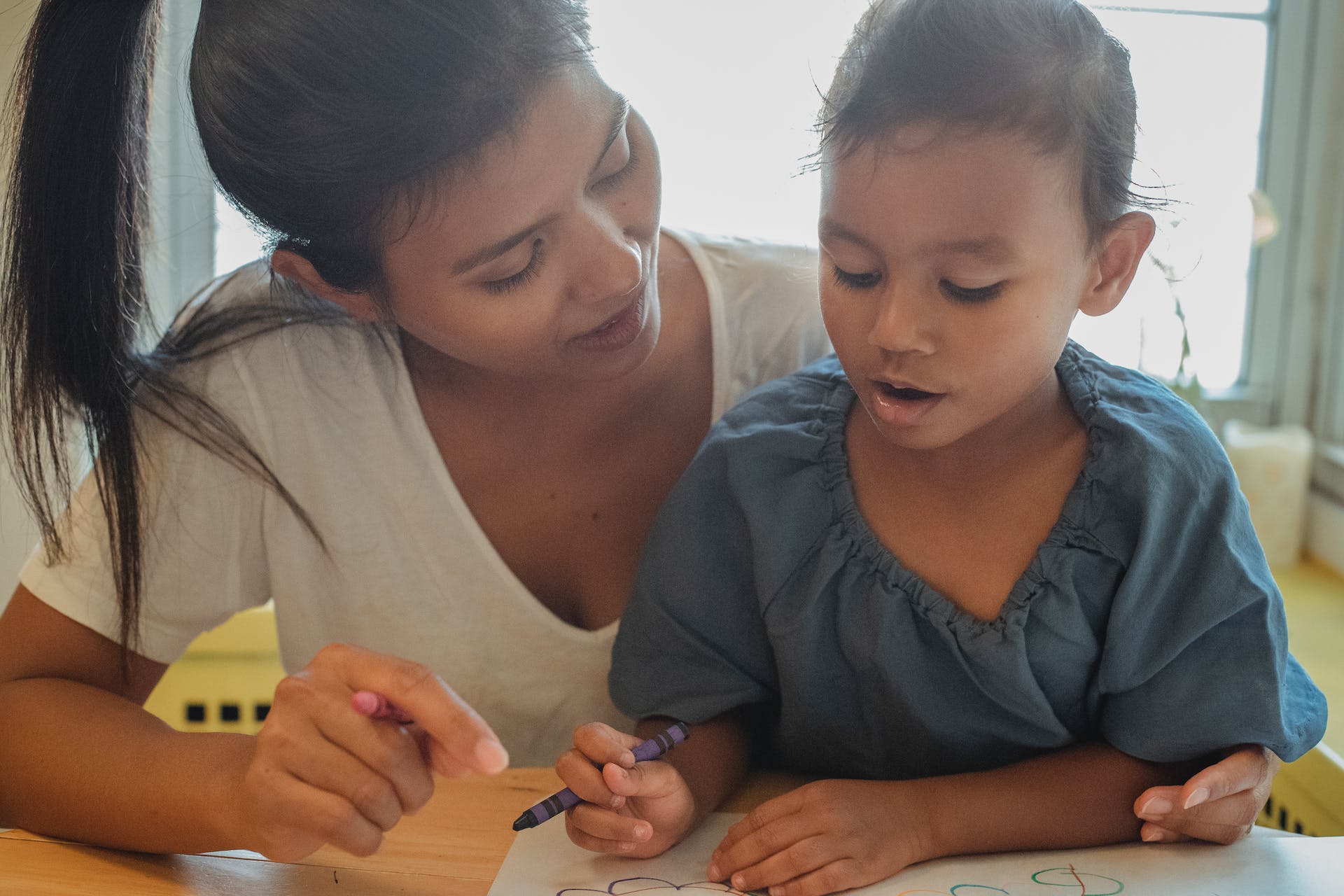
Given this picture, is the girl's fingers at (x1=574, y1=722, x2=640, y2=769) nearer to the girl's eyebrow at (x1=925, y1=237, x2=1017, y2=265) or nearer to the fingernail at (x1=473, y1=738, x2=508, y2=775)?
the fingernail at (x1=473, y1=738, x2=508, y2=775)

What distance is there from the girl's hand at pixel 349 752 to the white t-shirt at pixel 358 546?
311 millimetres

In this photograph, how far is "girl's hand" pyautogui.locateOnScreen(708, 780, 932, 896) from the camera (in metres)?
0.72

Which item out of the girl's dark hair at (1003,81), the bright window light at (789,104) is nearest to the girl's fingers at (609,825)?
the girl's dark hair at (1003,81)

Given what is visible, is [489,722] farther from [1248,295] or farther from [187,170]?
[1248,295]

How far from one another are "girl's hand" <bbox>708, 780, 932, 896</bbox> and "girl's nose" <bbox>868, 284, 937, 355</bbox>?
277mm

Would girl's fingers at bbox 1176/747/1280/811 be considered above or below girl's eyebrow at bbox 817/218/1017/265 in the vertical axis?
below

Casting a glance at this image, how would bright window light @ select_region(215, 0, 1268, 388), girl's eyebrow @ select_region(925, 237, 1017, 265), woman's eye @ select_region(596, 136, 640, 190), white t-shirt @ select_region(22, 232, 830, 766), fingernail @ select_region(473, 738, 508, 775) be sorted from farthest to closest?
bright window light @ select_region(215, 0, 1268, 388) < white t-shirt @ select_region(22, 232, 830, 766) < woman's eye @ select_region(596, 136, 640, 190) < girl's eyebrow @ select_region(925, 237, 1017, 265) < fingernail @ select_region(473, 738, 508, 775)

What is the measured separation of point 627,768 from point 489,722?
1.04 ft

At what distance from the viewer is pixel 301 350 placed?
1002mm

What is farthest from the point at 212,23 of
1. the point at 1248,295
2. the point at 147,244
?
the point at 1248,295

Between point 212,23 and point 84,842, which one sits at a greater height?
point 212,23

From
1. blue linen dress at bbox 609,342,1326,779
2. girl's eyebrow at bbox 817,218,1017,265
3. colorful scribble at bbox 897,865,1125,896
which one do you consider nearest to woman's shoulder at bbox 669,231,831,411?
blue linen dress at bbox 609,342,1326,779

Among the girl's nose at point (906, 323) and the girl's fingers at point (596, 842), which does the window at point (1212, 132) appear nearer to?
the girl's nose at point (906, 323)

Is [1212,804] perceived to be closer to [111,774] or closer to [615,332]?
[615,332]
